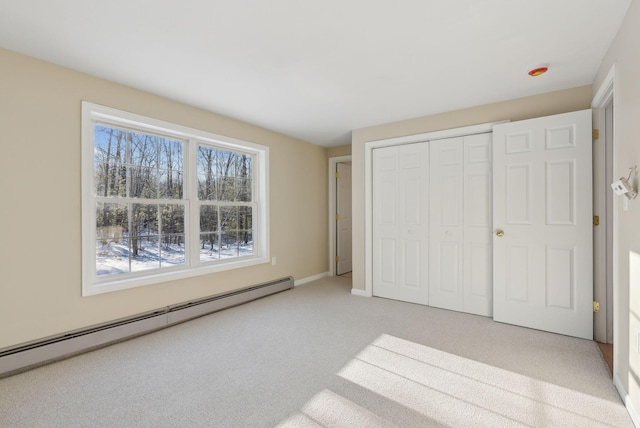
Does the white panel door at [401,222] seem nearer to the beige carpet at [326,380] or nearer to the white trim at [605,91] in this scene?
the beige carpet at [326,380]

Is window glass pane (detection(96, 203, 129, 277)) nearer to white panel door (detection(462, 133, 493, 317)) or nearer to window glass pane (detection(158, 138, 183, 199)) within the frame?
window glass pane (detection(158, 138, 183, 199))

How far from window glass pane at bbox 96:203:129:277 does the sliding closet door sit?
137 inches

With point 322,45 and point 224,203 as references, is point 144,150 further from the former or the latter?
point 322,45

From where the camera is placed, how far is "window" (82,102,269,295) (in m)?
2.89

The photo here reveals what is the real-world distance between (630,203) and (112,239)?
4059 mm

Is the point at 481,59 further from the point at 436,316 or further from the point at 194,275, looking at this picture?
the point at 194,275

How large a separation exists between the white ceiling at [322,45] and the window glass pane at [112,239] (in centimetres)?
123

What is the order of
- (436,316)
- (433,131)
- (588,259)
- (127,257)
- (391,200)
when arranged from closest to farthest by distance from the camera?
(588,259), (127,257), (436,316), (433,131), (391,200)

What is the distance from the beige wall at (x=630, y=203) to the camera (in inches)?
68.5

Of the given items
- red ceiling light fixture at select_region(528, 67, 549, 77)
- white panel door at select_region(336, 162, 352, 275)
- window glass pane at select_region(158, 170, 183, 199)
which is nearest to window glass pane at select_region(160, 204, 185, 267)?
window glass pane at select_region(158, 170, 183, 199)

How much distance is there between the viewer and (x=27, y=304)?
239cm

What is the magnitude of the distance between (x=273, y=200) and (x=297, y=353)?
2.52 meters

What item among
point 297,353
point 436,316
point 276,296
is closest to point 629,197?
point 436,316

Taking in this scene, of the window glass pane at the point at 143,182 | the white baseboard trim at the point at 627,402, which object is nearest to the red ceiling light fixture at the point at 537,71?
the white baseboard trim at the point at 627,402
